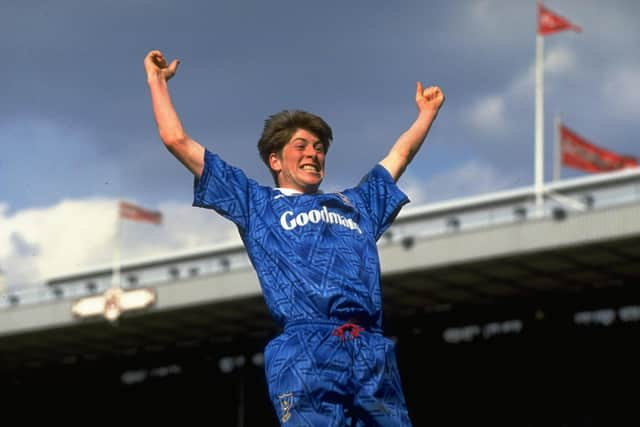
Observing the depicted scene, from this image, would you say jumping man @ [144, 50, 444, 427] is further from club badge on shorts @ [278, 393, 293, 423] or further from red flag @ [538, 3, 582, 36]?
red flag @ [538, 3, 582, 36]

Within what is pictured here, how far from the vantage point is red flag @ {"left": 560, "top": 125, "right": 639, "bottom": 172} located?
28609 mm

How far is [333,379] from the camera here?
4309 millimetres

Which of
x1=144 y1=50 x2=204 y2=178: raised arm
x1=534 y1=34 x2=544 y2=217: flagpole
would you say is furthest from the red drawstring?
x1=534 y1=34 x2=544 y2=217: flagpole

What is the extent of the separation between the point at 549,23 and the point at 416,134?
993 inches

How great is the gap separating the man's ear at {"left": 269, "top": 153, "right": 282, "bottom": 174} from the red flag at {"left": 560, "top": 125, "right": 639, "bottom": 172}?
24419 mm

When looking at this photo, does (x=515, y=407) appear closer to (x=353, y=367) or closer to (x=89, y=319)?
(x=89, y=319)

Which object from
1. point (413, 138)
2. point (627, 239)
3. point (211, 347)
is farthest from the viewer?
point (211, 347)

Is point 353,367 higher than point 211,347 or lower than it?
lower

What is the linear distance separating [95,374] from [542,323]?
15953mm

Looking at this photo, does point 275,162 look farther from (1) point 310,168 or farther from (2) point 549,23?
(2) point 549,23

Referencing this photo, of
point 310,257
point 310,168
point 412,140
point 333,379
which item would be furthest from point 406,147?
point 333,379

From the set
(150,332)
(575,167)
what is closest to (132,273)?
(150,332)

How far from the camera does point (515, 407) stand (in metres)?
32.3

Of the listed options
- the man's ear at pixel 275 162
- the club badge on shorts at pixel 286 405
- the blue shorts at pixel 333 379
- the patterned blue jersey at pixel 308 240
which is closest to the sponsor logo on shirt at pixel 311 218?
the patterned blue jersey at pixel 308 240
